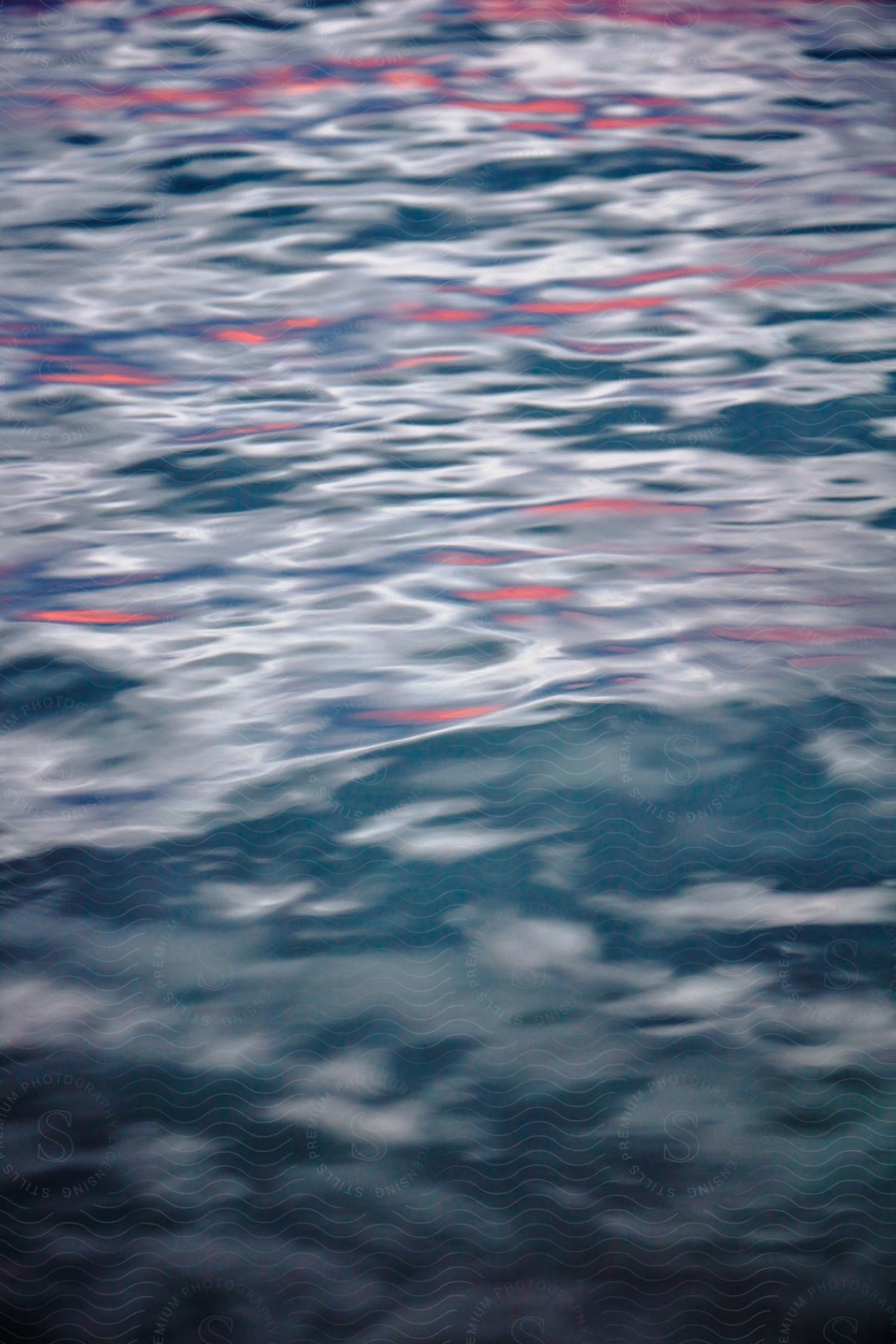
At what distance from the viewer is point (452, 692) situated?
106 cm

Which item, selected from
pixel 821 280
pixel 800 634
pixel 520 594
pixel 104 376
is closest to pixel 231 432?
pixel 104 376

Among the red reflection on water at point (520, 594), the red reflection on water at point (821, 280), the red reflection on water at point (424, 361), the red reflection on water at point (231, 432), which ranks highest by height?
the red reflection on water at point (821, 280)

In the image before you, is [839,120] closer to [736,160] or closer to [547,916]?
[736,160]

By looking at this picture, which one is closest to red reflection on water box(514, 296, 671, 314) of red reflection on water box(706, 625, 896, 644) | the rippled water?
the rippled water

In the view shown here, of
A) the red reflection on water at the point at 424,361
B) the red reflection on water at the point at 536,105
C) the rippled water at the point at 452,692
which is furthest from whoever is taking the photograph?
the red reflection on water at the point at 536,105

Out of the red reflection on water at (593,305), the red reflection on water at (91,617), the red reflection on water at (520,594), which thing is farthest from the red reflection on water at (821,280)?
the red reflection on water at (91,617)

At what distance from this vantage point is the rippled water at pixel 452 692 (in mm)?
748

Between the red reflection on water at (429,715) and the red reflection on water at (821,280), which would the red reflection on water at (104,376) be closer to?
the red reflection on water at (429,715)

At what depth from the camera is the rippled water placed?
748 millimetres

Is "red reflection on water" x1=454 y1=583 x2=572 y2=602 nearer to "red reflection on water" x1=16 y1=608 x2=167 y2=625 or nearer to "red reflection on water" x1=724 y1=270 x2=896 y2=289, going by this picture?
"red reflection on water" x1=16 y1=608 x2=167 y2=625

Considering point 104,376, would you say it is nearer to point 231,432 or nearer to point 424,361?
point 231,432

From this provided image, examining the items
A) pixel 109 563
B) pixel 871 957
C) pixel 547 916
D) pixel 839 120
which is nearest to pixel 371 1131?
pixel 547 916

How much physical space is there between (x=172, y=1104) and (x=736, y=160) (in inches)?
62.1

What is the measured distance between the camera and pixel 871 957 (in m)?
0.87
